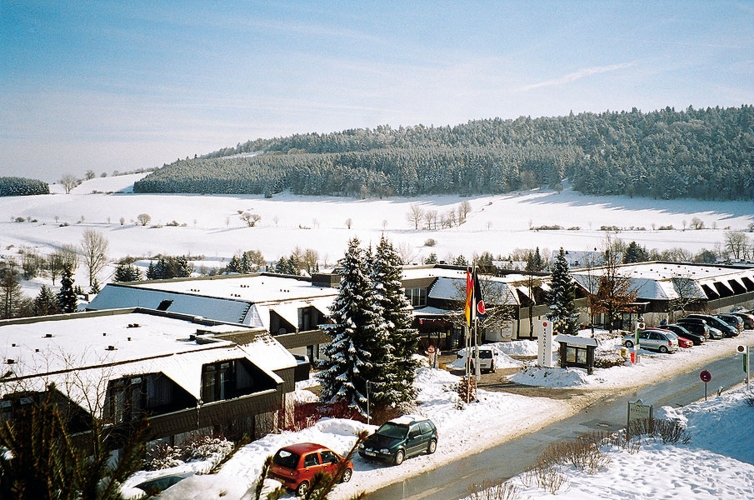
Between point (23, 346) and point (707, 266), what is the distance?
69.5 m

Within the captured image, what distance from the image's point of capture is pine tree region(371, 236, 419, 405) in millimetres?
29234

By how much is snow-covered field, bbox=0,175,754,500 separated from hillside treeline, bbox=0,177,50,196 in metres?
9.52

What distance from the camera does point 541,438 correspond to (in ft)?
82.5

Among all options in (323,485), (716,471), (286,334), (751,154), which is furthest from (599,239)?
(323,485)

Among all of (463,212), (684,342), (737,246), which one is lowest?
(684,342)

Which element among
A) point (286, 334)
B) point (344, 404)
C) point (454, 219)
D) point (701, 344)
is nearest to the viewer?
point (344, 404)

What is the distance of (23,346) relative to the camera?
23594 millimetres

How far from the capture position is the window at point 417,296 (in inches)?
1933

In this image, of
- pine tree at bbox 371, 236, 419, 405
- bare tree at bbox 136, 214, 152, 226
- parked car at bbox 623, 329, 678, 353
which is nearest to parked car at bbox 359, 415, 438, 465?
pine tree at bbox 371, 236, 419, 405

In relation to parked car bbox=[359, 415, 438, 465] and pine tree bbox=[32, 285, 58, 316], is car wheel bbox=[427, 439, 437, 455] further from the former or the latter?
pine tree bbox=[32, 285, 58, 316]

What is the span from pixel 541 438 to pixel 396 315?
939 centimetres

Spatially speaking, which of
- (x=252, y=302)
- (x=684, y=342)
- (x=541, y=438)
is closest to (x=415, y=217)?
(x=684, y=342)

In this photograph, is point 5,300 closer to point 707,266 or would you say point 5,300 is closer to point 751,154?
point 707,266

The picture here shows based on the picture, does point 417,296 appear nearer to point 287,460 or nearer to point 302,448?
point 302,448
